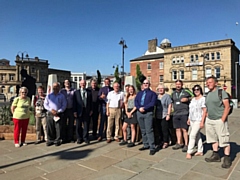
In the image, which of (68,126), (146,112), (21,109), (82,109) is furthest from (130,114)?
(21,109)

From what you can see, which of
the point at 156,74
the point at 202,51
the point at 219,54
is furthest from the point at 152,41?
the point at 219,54

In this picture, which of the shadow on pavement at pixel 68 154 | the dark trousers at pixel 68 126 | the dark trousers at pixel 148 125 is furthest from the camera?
the dark trousers at pixel 68 126

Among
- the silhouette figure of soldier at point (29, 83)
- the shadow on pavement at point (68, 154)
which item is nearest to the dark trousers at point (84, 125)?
the shadow on pavement at point (68, 154)

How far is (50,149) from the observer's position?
5199mm

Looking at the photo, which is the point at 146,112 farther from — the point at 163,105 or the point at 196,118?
the point at 196,118

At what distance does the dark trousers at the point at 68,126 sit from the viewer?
19.4 ft

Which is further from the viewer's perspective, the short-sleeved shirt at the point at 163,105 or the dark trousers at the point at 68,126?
the dark trousers at the point at 68,126

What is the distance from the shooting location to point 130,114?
5.43m

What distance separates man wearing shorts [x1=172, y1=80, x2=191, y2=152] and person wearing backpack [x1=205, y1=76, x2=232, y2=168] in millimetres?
782

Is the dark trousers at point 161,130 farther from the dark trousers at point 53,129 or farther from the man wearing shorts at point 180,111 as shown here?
the dark trousers at point 53,129

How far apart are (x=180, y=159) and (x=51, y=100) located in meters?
3.86

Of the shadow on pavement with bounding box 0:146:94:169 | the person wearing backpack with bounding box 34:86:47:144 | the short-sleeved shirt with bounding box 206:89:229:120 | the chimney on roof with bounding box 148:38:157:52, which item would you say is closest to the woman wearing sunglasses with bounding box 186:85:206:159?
the short-sleeved shirt with bounding box 206:89:229:120

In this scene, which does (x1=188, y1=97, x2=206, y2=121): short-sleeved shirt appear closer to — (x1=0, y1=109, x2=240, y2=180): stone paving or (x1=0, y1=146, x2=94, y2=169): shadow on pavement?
(x1=0, y1=109, x2=240, y2=180): stone paving

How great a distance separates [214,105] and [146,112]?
1.64 m
